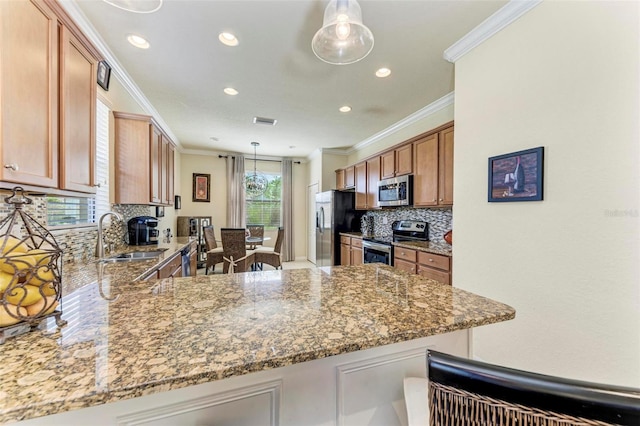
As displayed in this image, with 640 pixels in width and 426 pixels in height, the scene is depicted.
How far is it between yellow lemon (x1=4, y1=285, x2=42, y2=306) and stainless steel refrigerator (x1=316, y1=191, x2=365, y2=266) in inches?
176

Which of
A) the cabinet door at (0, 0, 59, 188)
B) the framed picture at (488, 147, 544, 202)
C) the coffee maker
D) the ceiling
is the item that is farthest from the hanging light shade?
the coffee maker

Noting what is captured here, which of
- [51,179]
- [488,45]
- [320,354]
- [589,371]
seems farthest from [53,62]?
[589,371]

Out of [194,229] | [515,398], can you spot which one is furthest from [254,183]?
[515,398]

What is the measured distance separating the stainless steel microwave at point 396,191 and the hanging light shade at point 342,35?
2.21 m

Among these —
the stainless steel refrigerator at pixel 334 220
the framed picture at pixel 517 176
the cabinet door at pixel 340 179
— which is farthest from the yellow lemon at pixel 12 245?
the cabinet door at pixel 340 179

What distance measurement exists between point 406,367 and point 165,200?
3.65 metres

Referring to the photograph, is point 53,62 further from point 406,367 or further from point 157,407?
point 406,367

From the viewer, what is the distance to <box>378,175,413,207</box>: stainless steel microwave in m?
3.47

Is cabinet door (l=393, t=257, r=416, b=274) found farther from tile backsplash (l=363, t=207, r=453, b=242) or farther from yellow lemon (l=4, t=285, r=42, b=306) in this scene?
yellow lemon (l=4, t=285, r=42, b=306)

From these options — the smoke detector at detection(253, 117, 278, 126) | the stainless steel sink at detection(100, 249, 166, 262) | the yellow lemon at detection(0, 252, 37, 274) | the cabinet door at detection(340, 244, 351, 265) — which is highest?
the smoke detector at detection(253, 117, 278, 126)

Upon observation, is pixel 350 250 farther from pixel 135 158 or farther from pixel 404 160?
pixel 135 158

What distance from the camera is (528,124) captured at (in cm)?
170

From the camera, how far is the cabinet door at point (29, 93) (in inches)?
41.0

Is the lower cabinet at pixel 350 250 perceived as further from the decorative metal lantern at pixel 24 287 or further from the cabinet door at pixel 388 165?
the decorative metal lantern at pixel 24 287
